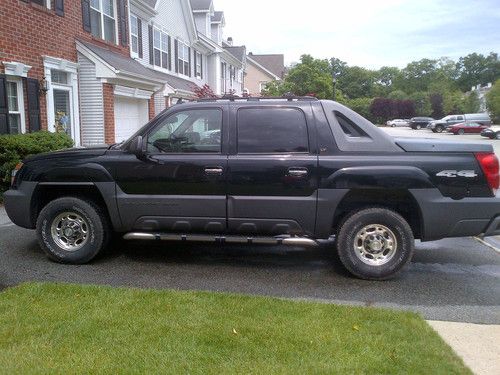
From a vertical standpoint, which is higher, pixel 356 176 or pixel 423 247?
pixel 356 176

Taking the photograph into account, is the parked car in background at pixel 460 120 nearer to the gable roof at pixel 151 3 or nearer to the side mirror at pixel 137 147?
the gable roof at pixel 151 3

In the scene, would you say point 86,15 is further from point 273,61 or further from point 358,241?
point 273,61

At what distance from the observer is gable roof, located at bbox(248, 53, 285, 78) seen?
6756cm

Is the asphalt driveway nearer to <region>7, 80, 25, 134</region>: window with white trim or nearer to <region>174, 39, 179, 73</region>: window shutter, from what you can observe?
<region>7, 80, 25, 134</region>: window with white trim

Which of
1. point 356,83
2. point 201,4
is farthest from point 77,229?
point 356,83

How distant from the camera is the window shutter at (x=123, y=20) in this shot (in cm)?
1677

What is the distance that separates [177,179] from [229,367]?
2557 mm

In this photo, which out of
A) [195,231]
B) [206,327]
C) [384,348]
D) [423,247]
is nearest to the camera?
[384,348]

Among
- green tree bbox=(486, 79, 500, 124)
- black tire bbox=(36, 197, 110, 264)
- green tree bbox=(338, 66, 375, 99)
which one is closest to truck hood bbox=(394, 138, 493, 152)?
black tire bbox=(36, 197, 110, 264)

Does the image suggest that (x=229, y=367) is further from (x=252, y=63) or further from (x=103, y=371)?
(x=252, y=63)

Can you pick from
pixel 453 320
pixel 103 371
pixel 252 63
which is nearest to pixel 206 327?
A: pixel 103 371

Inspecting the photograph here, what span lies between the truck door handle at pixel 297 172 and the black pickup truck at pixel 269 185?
0.01 metres

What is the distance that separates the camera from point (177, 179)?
538 centimetres

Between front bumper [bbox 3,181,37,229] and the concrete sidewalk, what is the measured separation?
4543 millimetres
